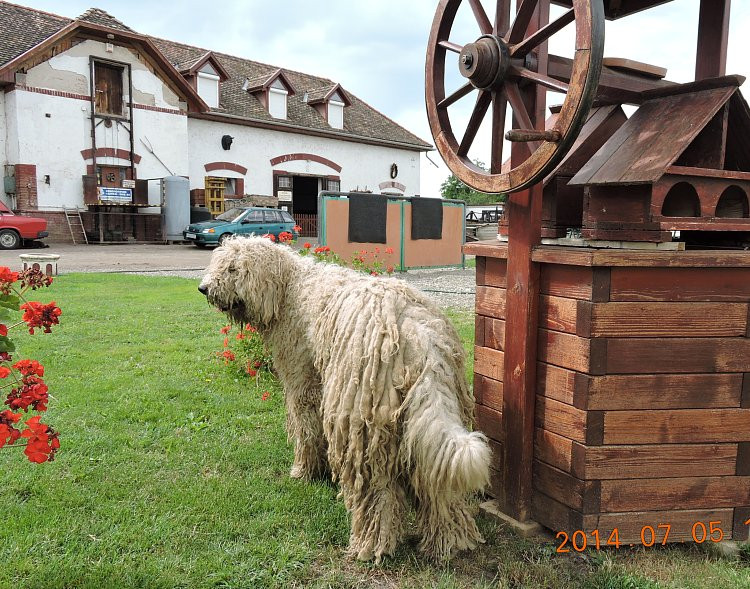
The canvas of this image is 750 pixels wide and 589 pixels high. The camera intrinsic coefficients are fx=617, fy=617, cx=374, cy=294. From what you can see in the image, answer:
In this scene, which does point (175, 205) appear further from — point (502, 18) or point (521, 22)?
point (521, 22)

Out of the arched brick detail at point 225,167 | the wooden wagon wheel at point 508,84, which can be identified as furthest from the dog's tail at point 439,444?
the arched brick detail at point 225,167

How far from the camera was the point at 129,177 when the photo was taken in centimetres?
2341

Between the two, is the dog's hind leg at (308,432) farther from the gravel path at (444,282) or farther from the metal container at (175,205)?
the metal container at (175,205)

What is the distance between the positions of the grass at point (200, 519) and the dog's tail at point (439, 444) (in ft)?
1.74

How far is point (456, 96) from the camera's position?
3.31 metres

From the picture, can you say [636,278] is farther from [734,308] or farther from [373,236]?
[373,236]

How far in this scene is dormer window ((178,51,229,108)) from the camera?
82.2 feet

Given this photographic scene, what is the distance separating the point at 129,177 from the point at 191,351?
61.7ft

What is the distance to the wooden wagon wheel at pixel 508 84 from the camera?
2514 millimetres

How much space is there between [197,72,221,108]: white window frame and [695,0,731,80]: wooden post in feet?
80.3

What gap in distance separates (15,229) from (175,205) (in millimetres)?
5811

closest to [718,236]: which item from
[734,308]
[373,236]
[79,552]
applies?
[734,308]

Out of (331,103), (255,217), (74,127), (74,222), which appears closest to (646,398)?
(255,217)
